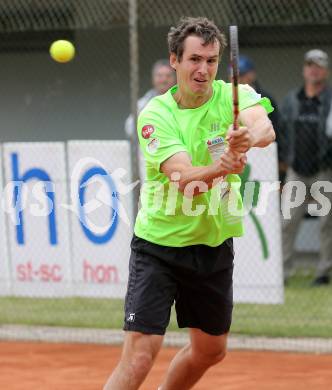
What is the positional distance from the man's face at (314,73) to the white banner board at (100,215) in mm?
2033

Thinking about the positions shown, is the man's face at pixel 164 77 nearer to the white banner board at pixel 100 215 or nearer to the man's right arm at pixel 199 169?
the white banner board at pixel 100 215

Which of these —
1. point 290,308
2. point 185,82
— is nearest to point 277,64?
point 290,308

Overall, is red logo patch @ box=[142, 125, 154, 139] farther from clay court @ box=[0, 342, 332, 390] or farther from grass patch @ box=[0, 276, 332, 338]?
grass patch @ box=[0, 276, 332, 338]

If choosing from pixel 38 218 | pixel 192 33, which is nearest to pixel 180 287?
pixel 192 33

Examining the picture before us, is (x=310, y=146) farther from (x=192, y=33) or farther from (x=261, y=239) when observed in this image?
(x=192, y=33)

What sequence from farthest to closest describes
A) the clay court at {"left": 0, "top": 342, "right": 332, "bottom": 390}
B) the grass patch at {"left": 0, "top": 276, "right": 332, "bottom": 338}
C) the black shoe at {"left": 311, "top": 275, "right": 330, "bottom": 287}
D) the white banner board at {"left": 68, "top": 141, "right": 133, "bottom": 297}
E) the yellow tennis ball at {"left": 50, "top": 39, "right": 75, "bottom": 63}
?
the black shoe at {"left": 311, "top": 275, "right": 330, "bottom": 287}
the yellow tennis ball at {"left": 50, "top": 39, "right": 75, "bottom": 63}
the white banner board at {"left": 68, "top": 141, "right": 133, "bottom": 297}
the grass patch at {"left": 0, "top": 276, "right": 332, "bottom": 338}
the clay court at {"left": 0, "top": 342, "right": 332, "bottom": 390}

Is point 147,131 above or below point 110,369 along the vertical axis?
above

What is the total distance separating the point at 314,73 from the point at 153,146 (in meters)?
4.97

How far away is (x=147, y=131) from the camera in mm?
4891

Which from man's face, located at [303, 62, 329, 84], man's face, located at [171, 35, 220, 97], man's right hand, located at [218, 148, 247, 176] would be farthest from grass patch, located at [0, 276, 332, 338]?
man's right hand, located at [218, 148, 247, 176]

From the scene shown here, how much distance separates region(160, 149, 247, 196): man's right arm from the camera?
14.7 ft

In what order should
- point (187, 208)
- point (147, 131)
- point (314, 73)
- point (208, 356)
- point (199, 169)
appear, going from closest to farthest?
point (199, 169) → point (147, 131) → point (187, 208) → point (208, 356) → point (314, 73)

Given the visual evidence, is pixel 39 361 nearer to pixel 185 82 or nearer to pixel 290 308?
pixel 290 308

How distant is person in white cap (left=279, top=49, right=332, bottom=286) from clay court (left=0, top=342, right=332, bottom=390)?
2.31m
